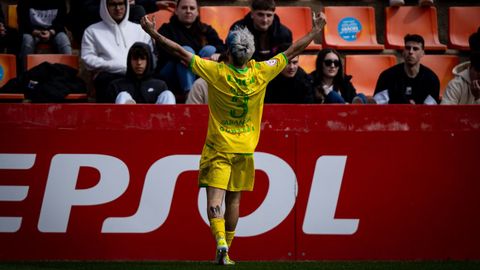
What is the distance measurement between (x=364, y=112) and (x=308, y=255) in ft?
4.92

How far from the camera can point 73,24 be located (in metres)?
12.4

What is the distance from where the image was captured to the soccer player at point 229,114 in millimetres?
7918

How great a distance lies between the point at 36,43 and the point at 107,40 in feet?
3.99

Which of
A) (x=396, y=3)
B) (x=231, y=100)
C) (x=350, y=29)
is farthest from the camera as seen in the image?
(x=396, y=3)

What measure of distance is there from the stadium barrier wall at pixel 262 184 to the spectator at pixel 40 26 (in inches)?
117

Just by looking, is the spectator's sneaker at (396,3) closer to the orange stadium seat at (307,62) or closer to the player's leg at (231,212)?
the orange stadium seat at (307,62)

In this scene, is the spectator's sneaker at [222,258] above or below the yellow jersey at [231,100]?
below

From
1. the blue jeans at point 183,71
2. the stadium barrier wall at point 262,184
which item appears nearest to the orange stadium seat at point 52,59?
the blue jeans at point 183,71

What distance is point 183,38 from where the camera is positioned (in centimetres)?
1155

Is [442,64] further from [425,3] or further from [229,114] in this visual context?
[229,114]

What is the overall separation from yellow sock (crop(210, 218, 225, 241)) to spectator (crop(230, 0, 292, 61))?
11.5 feet

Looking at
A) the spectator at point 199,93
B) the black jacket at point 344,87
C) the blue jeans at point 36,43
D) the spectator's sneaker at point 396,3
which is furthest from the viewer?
the spectator's sneaker at point 396,3

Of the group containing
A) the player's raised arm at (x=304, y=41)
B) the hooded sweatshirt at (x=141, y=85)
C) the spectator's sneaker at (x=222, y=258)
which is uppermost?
the player's raised arm at (x=304, y=41)

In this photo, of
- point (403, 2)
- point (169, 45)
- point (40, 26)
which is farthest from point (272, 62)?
point (403, 2)
